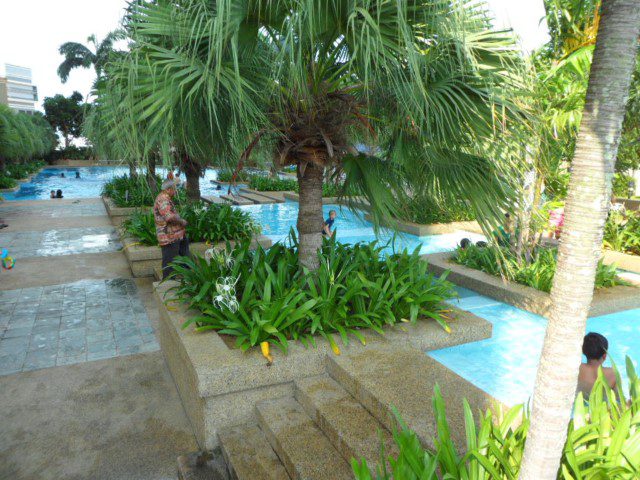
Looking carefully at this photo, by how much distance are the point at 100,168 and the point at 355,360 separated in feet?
189

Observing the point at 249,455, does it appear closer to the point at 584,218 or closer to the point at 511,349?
the point at 584,218

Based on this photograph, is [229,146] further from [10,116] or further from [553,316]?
[10,116]

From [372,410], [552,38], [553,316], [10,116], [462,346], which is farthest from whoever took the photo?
[10,116]

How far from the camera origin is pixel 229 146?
5.04 meters

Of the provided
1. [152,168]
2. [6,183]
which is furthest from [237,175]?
[6,183]

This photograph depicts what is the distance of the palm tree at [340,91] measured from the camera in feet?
11.4

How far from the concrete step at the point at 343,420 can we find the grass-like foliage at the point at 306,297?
0.41 m

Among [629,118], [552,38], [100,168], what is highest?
[552,38]

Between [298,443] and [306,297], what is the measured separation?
1.65 meters

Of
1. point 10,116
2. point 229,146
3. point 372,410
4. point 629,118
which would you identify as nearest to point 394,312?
point 372,410

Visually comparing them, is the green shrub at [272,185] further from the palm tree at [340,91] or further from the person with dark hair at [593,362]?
the person with dark hair at [593,362]

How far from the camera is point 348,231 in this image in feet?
49.5

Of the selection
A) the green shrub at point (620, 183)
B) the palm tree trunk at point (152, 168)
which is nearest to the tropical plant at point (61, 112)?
the palm tree trunk at point (152, 168)

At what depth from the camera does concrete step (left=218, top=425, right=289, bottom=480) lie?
3.23m
